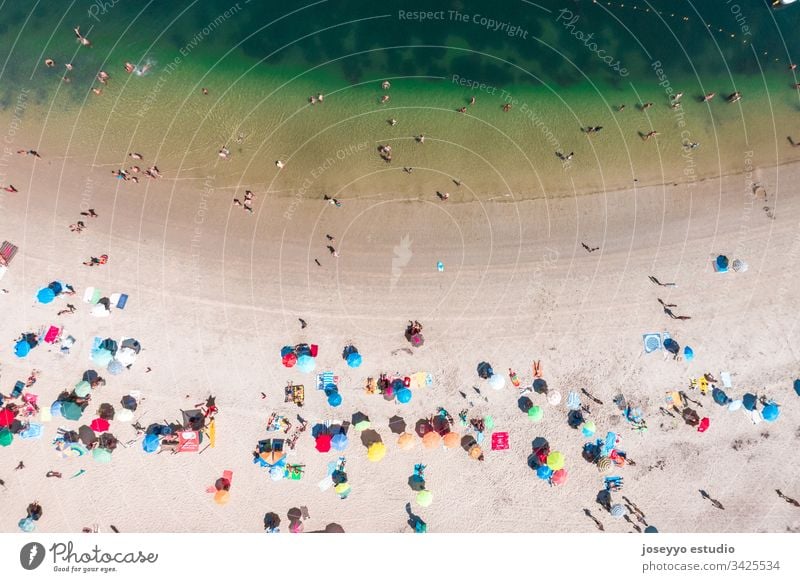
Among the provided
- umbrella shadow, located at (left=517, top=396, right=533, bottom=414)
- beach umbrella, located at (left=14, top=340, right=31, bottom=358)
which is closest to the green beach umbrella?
beach umbrella, located at (left=14, top=340, right=31, bottom=358)

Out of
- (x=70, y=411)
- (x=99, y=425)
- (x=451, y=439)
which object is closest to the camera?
→ (x=70, y=411)

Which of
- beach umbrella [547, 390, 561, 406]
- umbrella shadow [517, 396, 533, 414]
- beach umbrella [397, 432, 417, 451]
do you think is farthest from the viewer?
umbrella shadow [517, 396, 533, 414]

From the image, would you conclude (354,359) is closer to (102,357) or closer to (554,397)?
(554,397)

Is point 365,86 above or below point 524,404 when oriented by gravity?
above

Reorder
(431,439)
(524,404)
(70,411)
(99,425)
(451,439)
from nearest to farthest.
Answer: (70,411), (99,425), (431,439), (451,439), (524,404)

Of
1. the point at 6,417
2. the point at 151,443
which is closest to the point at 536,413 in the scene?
the point at 151,443

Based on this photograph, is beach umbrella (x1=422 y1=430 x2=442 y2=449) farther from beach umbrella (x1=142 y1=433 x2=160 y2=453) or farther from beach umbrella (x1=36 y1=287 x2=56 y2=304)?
beach umbrella (x1=36 y1=287 x2=56 y2=304)
